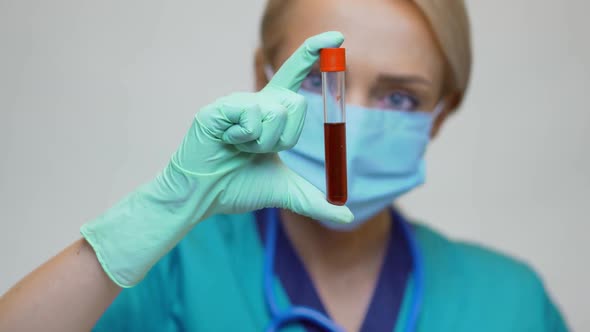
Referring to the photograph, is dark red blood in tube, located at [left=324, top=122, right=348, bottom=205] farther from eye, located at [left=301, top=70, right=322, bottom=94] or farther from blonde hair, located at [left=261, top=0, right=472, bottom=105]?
blonde hair, located at [left=261, top=0, right=472, bottom=105]

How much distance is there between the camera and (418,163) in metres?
1.07

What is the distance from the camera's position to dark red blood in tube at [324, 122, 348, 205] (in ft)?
2.39

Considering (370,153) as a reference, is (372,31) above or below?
above

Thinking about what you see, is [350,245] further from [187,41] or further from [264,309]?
[187,41]

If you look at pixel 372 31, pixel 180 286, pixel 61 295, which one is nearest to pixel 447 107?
pixel 372 31

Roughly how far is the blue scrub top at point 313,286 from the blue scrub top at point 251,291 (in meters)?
0.01

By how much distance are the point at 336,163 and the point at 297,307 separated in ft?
1.30

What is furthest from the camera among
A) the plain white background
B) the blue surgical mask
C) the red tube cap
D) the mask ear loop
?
the plain white background

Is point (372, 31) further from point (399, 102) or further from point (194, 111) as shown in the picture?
point (194, 111)

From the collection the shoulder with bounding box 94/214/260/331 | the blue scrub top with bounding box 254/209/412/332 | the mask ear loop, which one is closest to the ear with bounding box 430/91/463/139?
the mask ear loop

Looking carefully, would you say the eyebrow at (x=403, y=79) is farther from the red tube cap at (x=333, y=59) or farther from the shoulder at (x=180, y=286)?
the shoulder at (x=180, y=286)

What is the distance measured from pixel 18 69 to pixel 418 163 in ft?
2.68

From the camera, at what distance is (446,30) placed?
1.02 metres

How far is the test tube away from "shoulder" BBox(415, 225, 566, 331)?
0.49 m
